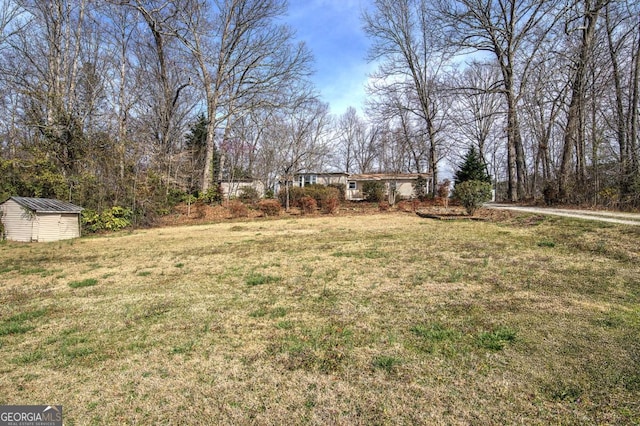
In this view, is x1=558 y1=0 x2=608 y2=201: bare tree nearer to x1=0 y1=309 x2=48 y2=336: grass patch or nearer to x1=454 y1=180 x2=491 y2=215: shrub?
x1=454 y1=180 x2=491 y2=215: shrub

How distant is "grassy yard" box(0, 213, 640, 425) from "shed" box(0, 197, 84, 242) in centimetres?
539

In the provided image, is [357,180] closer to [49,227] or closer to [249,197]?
[249,197]

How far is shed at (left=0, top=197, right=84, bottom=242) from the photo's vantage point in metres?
10.2

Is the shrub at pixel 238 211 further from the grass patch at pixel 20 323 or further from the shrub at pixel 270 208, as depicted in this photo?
the grass patch at pixel 20 323

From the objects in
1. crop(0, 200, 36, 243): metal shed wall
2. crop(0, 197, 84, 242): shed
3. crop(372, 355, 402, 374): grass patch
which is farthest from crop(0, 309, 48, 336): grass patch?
crop(0, 200, 36, 243): metal shed wall

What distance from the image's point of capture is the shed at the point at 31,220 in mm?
10219

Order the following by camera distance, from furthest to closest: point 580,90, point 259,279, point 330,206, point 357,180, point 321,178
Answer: point 321,178 < point 357,180 < point 330,206 < point 580,90 < point 259,279

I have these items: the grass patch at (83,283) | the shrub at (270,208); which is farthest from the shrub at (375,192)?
the grass patch at (83,283)

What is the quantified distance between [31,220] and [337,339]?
11900mm

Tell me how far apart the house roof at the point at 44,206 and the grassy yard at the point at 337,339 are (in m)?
5.43

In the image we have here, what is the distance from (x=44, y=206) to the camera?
34.7 ft

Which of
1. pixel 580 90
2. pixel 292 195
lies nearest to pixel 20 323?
pixel 292 195

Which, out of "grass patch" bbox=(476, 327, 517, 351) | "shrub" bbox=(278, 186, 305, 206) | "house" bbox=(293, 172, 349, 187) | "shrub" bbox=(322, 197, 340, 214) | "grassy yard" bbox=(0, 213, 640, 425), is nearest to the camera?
"grassy yard" bbox=(0, 213, 640, 425)

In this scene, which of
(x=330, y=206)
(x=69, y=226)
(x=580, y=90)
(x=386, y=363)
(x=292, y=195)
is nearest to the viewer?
(x=386, y=363)
